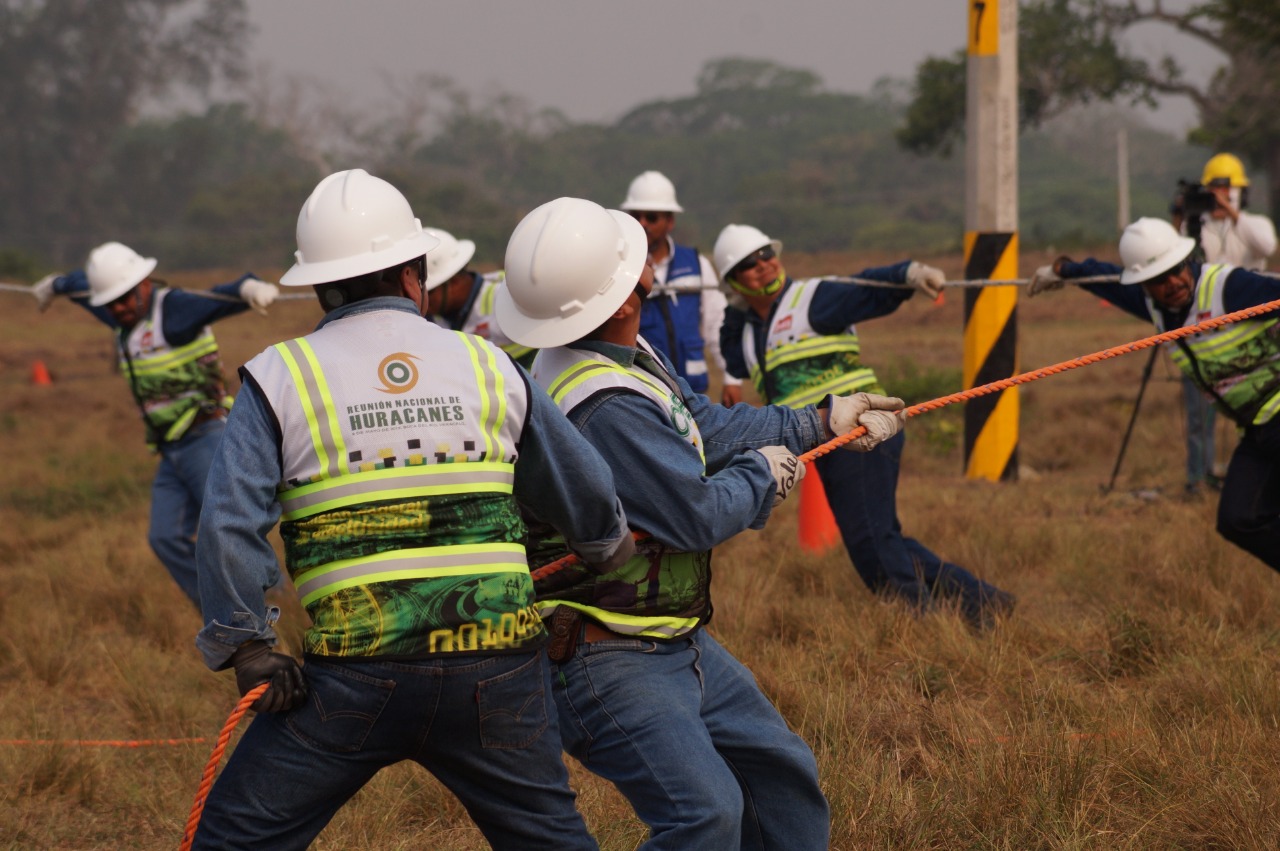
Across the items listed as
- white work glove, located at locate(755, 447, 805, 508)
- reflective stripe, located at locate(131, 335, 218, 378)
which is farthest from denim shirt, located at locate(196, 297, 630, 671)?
reflective stripe, located at locate(131, 335, 218, 378)

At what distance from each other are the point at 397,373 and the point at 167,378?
4.67m

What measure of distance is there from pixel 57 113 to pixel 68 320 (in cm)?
3037

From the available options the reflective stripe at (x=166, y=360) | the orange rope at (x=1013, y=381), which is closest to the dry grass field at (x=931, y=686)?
the orange rope at (x=1013, y=381)

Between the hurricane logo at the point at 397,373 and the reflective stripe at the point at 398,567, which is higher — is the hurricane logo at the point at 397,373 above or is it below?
above

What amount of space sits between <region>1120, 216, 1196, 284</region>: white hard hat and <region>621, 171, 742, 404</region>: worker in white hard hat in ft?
8.40

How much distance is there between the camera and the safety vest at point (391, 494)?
2670 mm

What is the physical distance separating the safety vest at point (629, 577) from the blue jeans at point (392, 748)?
27 centimetres

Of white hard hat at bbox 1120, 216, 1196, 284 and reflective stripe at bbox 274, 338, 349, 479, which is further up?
reflective stripe at bbox 274, 338, 349, 479

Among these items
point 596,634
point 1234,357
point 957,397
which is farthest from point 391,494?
point 1234,357

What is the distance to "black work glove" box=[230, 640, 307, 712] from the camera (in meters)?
2.65

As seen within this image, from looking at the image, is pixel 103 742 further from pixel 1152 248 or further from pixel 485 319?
pixel 1152 248

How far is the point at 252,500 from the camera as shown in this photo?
8.63 ft

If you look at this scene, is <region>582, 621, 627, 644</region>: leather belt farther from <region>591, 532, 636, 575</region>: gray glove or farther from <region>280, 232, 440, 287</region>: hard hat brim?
<region>280, 232, 440, 287</region>: hard hat brim

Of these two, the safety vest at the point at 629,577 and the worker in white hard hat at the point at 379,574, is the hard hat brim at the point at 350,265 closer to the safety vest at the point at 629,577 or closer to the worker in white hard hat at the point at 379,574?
the worker in white hard hat at the point at 379,574
